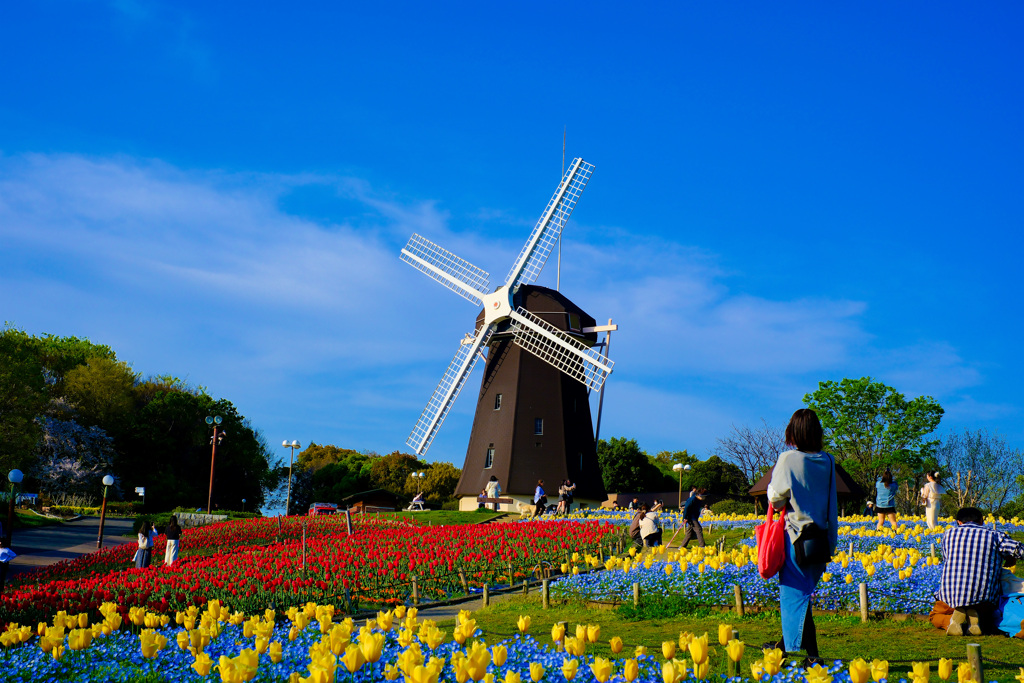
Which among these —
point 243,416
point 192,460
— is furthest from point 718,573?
point 243,416

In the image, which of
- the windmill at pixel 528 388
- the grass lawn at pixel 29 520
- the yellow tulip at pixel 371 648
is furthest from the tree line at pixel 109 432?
the yellow tulip at pixel 371 648

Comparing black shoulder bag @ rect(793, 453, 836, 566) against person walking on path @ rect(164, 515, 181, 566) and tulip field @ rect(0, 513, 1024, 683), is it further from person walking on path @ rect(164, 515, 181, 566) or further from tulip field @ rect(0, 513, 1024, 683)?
person walking on path @ rect(164, 515, 181, 566)

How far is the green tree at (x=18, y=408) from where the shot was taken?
38.9m

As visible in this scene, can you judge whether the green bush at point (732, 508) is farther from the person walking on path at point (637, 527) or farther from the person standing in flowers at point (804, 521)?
the person standing in flowers at point (804, 521)

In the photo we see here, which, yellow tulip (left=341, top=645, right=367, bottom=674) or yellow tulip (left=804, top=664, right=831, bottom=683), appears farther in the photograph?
yellow tulip (left=341, top=645, right=367, bottom=674)

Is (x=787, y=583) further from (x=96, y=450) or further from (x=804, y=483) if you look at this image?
(x=96, y=450)

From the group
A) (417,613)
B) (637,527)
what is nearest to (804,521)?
(417,613)

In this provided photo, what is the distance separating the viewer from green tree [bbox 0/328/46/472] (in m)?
38.9

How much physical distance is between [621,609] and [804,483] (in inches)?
186

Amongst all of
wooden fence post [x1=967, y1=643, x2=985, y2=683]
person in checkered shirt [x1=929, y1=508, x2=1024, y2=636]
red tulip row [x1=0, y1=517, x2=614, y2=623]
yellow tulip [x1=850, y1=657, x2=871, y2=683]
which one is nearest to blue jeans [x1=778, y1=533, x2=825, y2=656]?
wooden fence post [x1=967, y1=643, x2=985, y2=683]

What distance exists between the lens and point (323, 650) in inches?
175

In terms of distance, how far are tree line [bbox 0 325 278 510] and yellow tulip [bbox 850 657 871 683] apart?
42917 mm

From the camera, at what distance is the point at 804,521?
5355 mm

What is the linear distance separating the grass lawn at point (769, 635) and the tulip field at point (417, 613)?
0.06m
